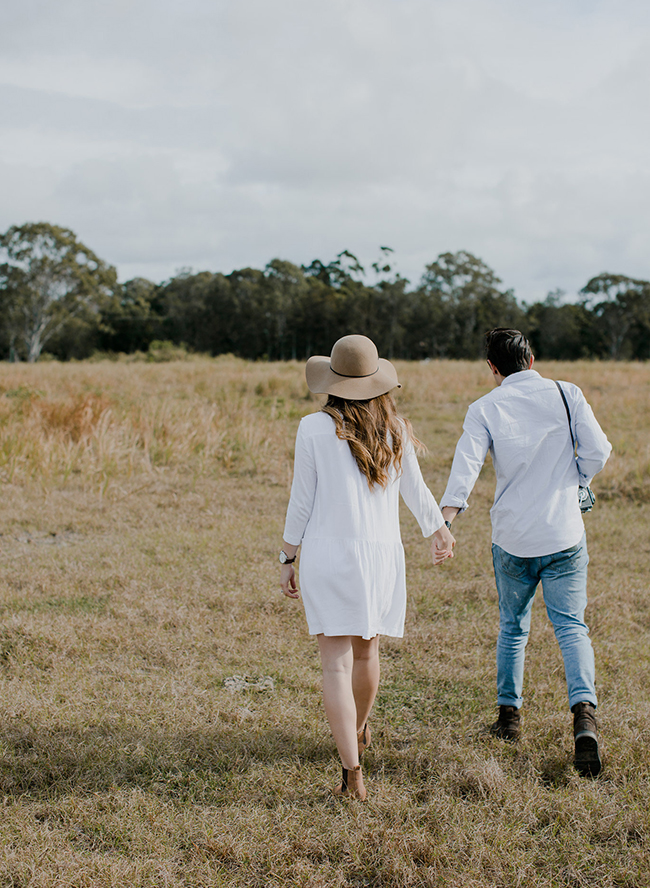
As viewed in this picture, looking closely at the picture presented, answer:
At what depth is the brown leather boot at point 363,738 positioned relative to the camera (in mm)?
2896

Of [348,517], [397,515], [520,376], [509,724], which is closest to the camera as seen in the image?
[348,517]

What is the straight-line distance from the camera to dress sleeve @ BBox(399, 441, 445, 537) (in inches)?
103

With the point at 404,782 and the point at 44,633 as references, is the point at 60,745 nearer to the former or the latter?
the point at 44,633

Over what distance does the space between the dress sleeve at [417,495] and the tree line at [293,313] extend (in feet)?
141

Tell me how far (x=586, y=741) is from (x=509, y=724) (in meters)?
0.41

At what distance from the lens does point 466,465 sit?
2.82 metres

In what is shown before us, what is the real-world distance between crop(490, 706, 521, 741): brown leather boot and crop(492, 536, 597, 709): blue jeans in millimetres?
333

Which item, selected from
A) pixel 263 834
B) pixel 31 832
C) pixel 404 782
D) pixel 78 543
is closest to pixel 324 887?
pixel 263 834

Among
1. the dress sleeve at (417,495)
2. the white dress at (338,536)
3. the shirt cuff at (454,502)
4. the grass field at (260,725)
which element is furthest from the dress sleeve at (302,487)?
the grass field at (260,725)

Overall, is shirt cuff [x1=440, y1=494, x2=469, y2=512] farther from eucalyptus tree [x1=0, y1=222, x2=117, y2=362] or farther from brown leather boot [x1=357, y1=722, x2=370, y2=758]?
eucalyptus tree [x1=0, y1=222, x2=117, y2=362]

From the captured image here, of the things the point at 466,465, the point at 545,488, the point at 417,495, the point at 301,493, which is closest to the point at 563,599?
the point at 545,488

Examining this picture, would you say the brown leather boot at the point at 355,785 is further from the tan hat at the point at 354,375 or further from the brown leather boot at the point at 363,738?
the tan hat at the point at 354,375

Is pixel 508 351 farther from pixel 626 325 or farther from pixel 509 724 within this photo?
pixel 626 325

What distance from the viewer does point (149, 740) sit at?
307 centimetres
